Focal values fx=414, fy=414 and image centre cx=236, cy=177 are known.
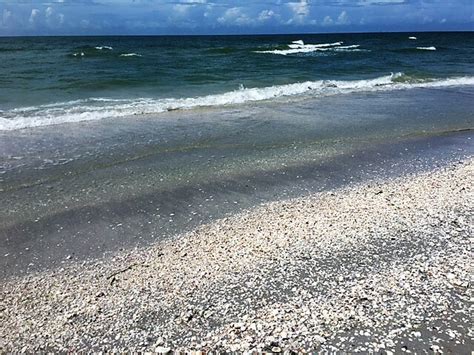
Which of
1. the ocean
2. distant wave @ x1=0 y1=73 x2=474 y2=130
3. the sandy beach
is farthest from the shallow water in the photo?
the ocean

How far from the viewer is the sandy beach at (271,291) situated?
13.4 feet

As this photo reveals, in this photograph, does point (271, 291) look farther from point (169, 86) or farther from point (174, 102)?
point (169, 86)

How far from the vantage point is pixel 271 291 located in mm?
4762

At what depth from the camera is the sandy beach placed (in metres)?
4.09

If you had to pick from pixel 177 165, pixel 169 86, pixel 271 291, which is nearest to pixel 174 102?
pixel 169 86

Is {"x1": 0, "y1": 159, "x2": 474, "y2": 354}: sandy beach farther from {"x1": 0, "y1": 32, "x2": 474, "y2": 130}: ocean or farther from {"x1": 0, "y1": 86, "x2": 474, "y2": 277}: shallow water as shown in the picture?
{"x1": 0, "y1": 32, "x2": 474, "y2": 130}: ocean

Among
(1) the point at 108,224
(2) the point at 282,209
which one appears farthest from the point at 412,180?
(1) the point at 108,224

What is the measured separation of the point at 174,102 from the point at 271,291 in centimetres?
1394

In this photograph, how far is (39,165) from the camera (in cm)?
930

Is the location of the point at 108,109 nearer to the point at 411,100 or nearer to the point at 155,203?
the point at 155,203

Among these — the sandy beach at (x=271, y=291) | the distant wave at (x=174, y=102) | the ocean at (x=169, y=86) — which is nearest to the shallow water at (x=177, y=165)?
the sandy beach at (x=271, y=291)

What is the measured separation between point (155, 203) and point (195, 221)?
3.49 ft

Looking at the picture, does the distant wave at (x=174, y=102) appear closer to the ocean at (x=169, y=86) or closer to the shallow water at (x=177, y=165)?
the ocean at (x=169, y=86)

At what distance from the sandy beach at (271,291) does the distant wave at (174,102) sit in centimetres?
980
